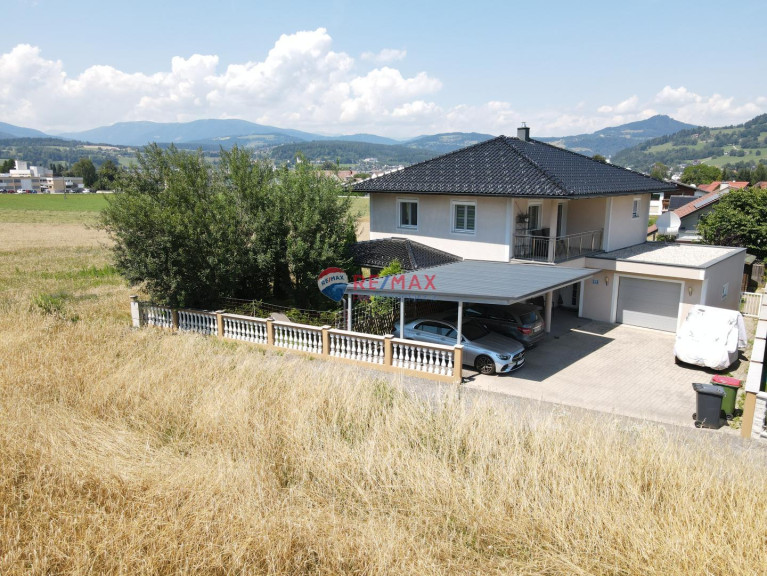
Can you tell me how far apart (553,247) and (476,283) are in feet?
16.6

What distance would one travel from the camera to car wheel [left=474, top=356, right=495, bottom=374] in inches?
567

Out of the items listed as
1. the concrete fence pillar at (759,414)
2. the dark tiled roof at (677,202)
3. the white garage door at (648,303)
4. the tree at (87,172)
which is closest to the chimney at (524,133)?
the white garage door at (648,303)

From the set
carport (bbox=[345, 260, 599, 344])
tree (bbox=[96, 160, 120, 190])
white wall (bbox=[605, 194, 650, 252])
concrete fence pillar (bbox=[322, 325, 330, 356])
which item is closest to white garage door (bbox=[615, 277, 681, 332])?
white wall (bbox=[605, 194, 650, 252])

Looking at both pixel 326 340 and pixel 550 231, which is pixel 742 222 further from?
pixel 326 340

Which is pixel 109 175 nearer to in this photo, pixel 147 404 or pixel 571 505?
pixel 147 404

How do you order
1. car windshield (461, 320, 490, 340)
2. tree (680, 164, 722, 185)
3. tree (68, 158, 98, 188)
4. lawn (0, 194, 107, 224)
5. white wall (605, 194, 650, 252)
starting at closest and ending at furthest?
car windshield (461, 320, 490, 340) < white wall (605, 194, 650, 252) < lawn (0, 194, 107, 224) < tree (680, 164, 722, 185) < tree (68, 158, 98, 188)

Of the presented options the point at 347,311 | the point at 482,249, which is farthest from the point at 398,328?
the point at 482,249

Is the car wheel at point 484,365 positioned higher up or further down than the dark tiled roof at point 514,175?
further down

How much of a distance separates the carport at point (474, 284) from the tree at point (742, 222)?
1744cm

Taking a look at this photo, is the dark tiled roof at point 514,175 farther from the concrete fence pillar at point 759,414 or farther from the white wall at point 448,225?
the concrete fence pillar at point 759,414

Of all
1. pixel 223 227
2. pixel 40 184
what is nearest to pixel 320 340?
pixel 223 227

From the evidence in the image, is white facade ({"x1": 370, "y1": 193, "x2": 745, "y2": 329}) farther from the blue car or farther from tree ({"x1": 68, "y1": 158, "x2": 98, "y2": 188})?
tree ({"x1": 68, "y1": 158, "x2": 98, "y2": 188})

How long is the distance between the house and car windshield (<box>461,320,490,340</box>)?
1.28 meters

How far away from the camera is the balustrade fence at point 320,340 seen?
551 inches
